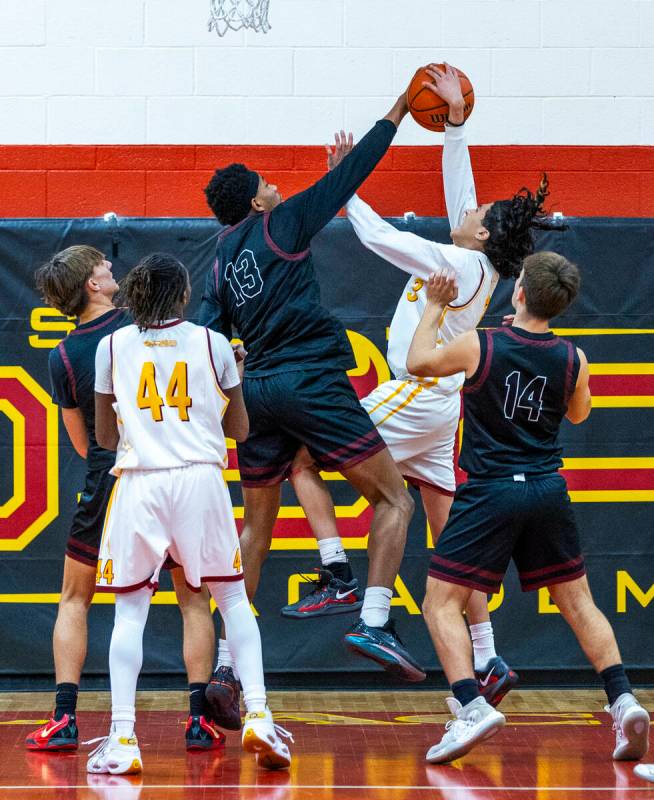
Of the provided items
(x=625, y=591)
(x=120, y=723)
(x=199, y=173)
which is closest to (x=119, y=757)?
(x=120, y=723)

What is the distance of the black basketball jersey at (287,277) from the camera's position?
17.6 feet

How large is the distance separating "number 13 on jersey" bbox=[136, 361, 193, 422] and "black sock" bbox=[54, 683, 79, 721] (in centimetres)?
137

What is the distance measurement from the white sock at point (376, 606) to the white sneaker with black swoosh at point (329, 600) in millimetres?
102

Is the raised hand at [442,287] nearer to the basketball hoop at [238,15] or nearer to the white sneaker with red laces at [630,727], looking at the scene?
the white sneaker with red laces at [630,727]

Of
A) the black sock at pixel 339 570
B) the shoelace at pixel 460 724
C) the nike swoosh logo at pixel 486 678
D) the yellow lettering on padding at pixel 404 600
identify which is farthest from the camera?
the yellow lettering on padding at pixel 404 600

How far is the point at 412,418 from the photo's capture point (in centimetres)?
575

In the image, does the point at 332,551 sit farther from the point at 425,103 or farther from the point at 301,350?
the point at 425,103

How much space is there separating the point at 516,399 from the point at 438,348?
36cm

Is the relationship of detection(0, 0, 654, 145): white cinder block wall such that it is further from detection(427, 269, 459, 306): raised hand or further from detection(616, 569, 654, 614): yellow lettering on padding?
detection(616, 569, 654, 614): yellow lettering on padding

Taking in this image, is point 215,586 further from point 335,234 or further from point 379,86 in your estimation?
point 379,86

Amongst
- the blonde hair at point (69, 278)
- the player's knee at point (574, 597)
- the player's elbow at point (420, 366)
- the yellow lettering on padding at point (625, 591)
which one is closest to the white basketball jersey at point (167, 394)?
the blonde hair at point (69, 278)

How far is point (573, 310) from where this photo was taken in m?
6.90

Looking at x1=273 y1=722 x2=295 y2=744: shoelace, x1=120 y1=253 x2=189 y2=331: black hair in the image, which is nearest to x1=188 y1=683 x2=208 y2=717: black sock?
x1=273 y1=722 x2=295 y2=744: shoelace

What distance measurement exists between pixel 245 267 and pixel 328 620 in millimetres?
2179
